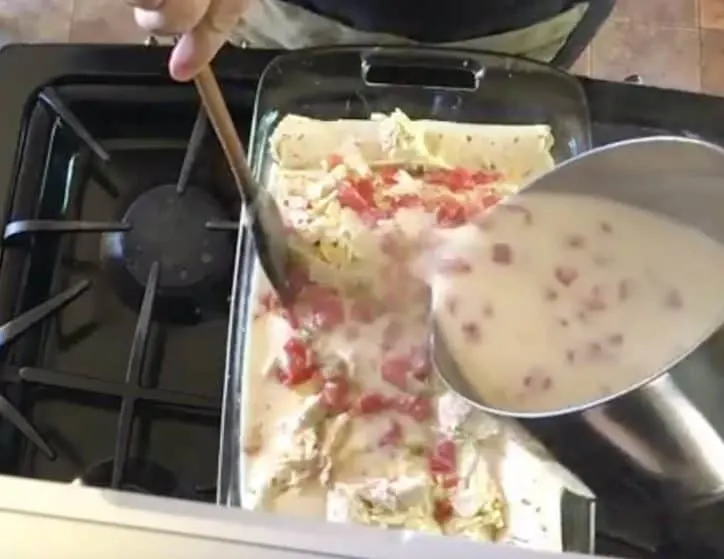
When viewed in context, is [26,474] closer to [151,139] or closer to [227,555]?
[151,139]

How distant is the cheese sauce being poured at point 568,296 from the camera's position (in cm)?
51

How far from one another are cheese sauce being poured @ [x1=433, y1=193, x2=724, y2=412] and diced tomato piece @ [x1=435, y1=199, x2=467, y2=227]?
0.06 feet

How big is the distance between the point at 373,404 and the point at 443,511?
2.2 inches

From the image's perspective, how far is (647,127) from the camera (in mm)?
611

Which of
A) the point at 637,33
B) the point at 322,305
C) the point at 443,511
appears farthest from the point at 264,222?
the point at 637,33

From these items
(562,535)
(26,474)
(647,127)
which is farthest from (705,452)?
(26,474)

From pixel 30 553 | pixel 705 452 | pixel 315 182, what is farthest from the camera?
pixel 315 182

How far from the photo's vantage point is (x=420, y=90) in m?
0.61

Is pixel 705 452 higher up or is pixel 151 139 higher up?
pixel 151 139

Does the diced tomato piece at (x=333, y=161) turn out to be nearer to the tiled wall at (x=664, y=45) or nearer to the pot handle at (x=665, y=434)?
the pot handle at (x=665, y=434)

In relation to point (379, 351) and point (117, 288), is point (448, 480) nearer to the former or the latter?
point (379, 351)

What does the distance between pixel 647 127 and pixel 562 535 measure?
211mm

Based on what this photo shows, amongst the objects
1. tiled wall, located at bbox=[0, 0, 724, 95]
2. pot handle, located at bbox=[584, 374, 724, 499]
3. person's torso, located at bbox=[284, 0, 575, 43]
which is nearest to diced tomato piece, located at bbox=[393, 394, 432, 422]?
pot handle, located at bbox=[584, 374, 724, 499]

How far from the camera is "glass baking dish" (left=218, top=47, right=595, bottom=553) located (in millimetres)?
603
